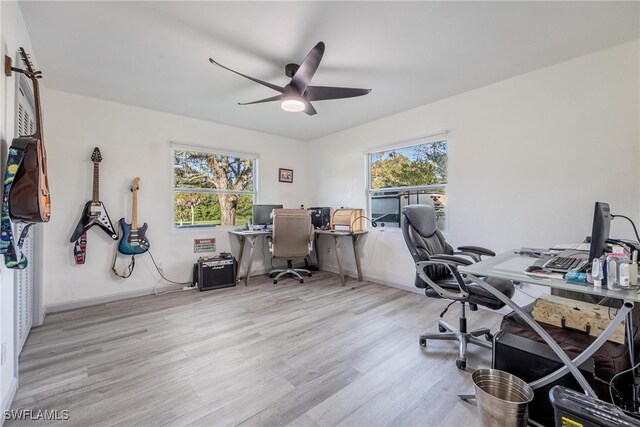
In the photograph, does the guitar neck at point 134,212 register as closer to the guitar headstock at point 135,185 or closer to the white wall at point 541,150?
the guitar headstock at point 135,185

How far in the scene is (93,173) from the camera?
122 inches

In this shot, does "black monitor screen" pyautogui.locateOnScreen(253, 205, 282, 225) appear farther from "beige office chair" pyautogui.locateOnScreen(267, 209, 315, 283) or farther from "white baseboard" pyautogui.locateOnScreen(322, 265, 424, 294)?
"white baseboard" pyautogui.locateOnScreen(322, 265, 424, 294)

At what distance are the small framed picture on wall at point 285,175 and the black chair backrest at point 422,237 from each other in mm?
2895

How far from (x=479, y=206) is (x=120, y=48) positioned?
3.63 m

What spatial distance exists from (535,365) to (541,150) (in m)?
2.03

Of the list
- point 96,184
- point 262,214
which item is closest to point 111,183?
point 96,184

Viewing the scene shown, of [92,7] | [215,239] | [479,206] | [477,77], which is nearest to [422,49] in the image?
[477,77]

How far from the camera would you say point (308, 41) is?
6.79ft

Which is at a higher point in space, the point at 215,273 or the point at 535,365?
the point at 535,365

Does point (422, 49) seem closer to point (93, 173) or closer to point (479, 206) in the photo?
point (479, 206)

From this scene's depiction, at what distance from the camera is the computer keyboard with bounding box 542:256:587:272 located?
1.39m

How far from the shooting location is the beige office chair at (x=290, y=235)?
381 centimetres

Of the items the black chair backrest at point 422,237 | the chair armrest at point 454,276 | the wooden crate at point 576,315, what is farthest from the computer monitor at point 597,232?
the black chair backrest at point 422,237

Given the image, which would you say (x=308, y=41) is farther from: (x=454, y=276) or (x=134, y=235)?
(x=134, y=235)
